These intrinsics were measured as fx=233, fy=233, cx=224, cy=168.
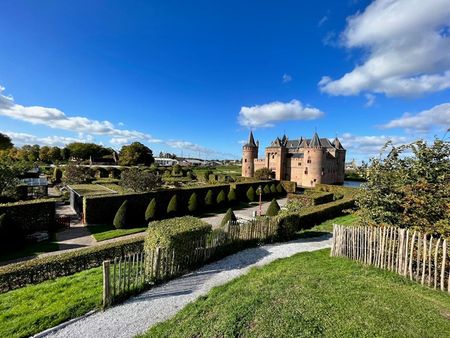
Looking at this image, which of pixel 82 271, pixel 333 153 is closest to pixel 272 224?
pixel 82 271

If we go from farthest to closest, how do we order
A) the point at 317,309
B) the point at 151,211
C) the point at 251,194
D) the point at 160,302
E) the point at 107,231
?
the point at 251,194 → the point at 151,211 → the point at 107,231 → the point at 160,302 → the point at 317,309

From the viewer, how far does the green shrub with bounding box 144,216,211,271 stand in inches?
305

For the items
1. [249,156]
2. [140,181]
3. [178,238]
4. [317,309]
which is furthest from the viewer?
[249,156]

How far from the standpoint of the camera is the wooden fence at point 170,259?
6.29 meters

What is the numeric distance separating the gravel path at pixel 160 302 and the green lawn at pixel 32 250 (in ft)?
30.1

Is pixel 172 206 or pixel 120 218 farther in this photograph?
pixel 172 206

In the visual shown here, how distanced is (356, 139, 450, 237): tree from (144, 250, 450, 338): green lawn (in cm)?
211

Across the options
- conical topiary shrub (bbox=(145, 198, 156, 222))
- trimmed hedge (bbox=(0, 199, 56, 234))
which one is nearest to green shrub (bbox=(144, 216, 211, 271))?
conical topiary shrub (bbox=(145, 198, 156, 222))

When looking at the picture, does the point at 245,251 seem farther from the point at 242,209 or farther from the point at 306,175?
the point at 306,175

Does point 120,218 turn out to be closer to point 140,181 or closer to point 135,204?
point 135,204

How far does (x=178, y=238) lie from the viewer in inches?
313

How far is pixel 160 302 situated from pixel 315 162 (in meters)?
44.4

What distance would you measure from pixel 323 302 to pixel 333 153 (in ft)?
167

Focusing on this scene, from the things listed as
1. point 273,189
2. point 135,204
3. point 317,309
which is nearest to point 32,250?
point 135,204
